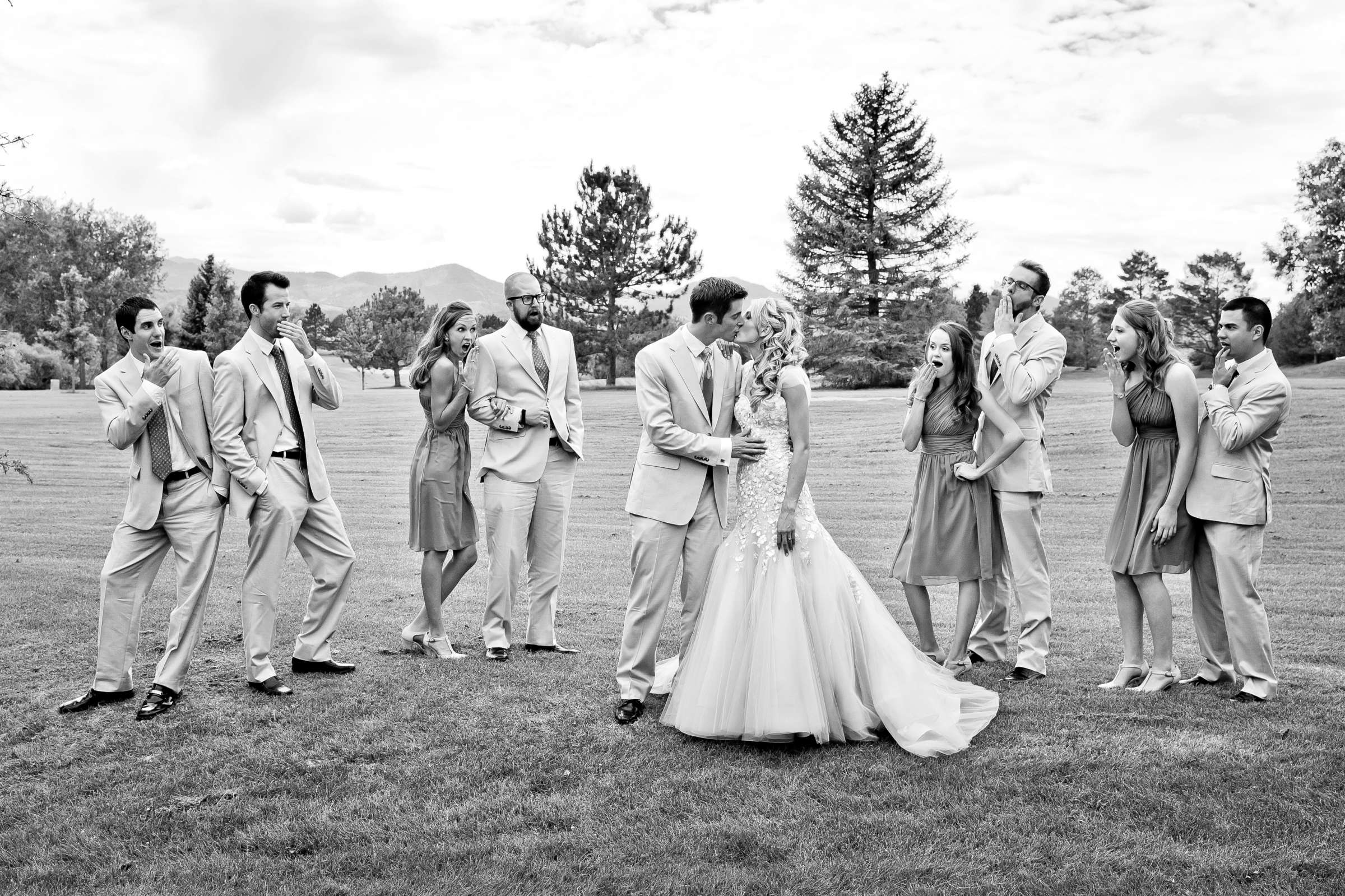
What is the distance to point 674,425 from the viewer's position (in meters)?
6.10

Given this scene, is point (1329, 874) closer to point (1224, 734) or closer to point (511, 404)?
point (1224, 734)

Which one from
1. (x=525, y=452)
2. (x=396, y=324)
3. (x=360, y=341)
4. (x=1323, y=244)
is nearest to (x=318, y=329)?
(x=360, y=341)

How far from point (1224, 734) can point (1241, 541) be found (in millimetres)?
1300

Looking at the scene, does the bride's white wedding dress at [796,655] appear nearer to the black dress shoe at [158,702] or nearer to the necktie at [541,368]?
the necktie at [541,368]

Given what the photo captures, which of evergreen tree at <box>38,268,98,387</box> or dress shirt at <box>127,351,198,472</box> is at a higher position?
evergreen tree at <box>38,268,98,387</box>

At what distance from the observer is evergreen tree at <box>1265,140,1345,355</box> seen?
41.4 meters

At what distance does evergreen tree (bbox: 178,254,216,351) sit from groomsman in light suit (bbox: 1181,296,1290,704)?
67827 millimetres

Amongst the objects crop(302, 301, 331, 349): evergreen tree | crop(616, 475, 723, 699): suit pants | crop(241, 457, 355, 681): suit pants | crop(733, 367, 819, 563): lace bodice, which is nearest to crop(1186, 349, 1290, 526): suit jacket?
crop(733, 367, 819, 563): lace bodice

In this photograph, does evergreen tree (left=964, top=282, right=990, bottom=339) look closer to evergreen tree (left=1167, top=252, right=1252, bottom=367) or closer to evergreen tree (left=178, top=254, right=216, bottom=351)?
evergreen tree (left=1167, top=252, right=1252, bottom=367)

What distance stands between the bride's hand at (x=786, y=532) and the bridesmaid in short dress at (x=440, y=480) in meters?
2.85

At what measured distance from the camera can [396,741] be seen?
18.0 feet

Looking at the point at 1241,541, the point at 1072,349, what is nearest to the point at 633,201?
the point at 1072,349

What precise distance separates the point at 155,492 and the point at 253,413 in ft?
2.47

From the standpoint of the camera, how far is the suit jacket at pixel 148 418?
6102 millimetres
